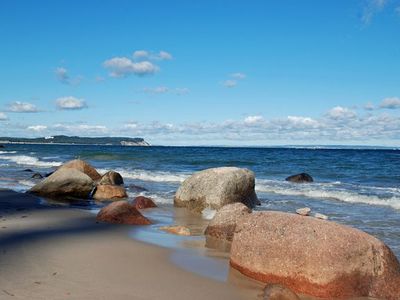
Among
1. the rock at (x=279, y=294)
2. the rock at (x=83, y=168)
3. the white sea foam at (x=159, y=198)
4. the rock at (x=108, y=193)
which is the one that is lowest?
the white sea foam at (x=159, y=198)

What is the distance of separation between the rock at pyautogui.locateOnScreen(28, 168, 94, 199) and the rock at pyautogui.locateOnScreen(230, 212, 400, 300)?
9425 millimetres

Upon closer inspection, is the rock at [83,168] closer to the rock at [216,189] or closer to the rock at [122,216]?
the rock at [216,189]

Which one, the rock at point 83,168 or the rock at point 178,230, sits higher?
the rock at point 83,168

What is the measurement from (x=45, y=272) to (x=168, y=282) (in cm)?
148

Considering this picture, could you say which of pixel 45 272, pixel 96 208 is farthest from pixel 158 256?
pixel 96 208

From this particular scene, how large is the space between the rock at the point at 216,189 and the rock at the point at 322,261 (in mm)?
6702

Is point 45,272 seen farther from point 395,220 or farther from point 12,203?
point 395,220

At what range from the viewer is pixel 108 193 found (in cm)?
1495

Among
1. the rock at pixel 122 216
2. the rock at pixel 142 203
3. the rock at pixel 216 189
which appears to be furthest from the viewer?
the rock at pixel 216 189

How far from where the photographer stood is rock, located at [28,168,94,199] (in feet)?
46.2

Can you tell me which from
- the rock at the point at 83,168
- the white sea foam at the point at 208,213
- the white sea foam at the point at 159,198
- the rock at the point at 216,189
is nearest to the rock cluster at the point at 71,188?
the white sea foam at the point at 159,198

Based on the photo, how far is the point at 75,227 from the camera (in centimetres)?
877

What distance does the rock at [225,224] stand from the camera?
8.36 m

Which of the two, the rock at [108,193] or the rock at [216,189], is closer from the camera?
the rock at [216,189]
